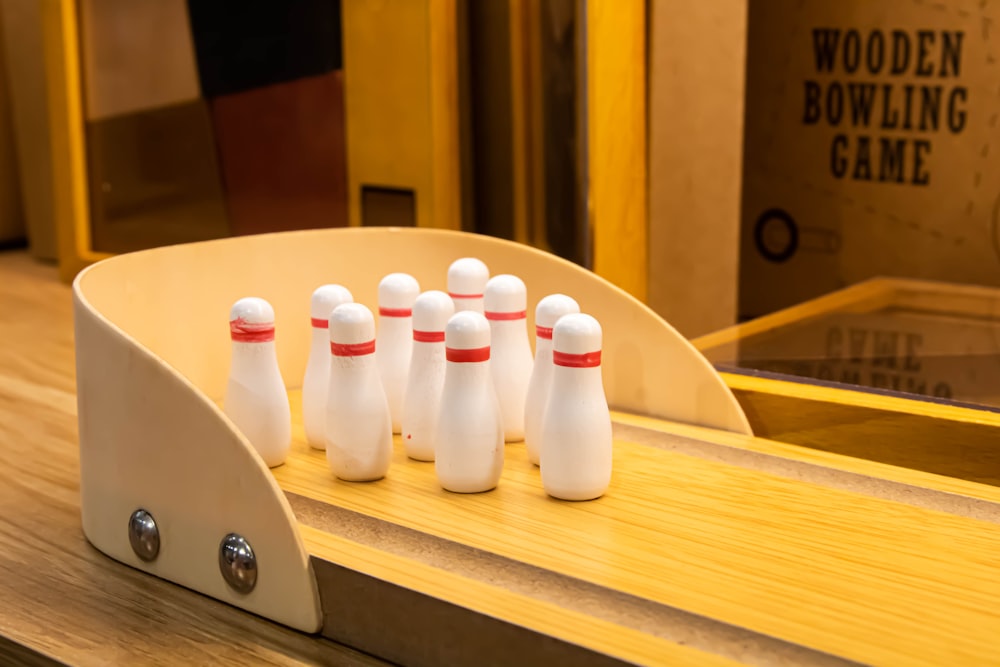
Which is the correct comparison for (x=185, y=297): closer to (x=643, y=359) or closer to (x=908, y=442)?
(x=643, y=359)

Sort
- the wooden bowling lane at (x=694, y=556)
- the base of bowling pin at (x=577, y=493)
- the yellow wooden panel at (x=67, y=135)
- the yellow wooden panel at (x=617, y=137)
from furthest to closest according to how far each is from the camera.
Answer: the yellow wooden panel at (x=67, y=135)
the yellow wooden panel at (x=617, y=137)
the base of bowling pin at (x=577, y=493)
the wooden bowling lane at (x=694, y=556)

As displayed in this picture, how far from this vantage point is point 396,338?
1.19 meters

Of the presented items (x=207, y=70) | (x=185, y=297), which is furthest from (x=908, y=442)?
(x=207, y=70)

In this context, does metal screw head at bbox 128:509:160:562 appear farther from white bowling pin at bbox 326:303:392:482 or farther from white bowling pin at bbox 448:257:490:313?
white bowling pin at bbox 448:257:490:313

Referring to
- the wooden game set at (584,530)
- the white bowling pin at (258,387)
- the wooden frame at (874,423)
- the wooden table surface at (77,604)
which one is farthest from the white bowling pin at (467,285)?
the wooden table surface at (77,604)

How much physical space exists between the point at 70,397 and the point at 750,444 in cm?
91

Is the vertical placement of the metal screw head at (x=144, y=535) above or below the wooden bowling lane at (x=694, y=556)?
below

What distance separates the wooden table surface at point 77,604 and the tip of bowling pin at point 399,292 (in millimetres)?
364

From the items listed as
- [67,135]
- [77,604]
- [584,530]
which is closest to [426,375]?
[584,530]

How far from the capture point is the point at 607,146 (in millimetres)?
1686

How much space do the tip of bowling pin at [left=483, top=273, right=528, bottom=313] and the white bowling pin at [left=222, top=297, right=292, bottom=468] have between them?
212 millimetres

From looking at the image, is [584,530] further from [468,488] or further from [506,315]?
[506,315]

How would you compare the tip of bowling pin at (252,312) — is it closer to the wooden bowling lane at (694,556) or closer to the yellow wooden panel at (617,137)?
the wooden bowling lane at (694,556)

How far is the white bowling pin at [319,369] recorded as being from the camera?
1.14 metres
